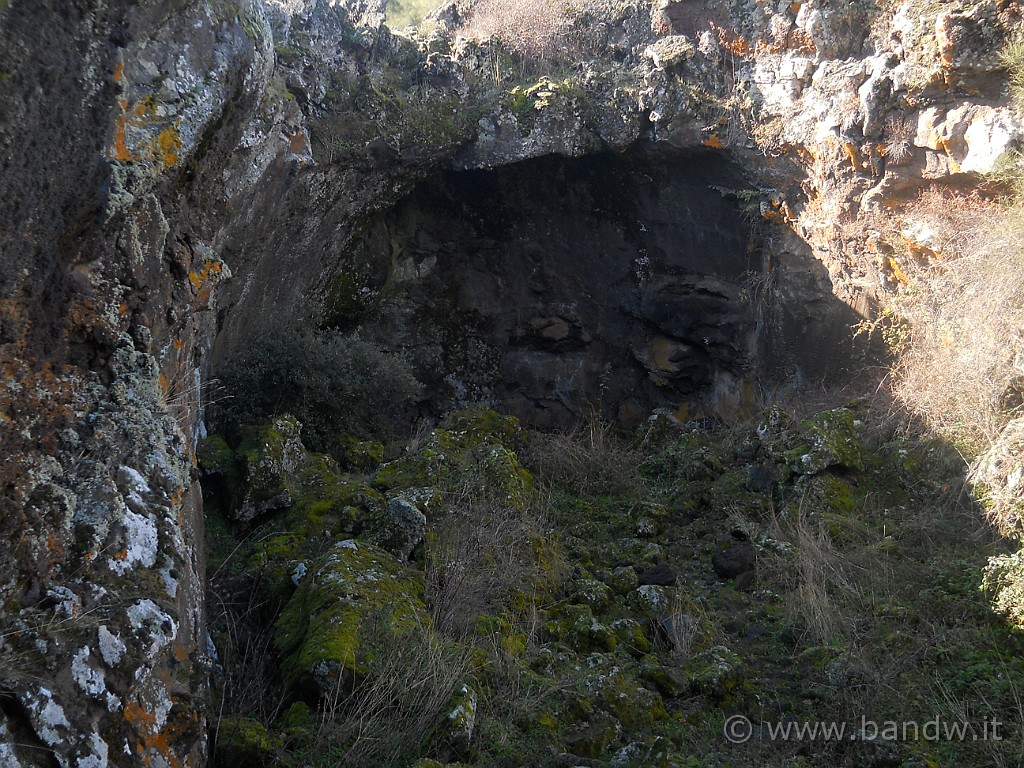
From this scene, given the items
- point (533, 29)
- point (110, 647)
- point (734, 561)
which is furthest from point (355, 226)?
point (110, 647)

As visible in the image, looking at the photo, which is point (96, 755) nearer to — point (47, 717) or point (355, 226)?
point (47, 717)

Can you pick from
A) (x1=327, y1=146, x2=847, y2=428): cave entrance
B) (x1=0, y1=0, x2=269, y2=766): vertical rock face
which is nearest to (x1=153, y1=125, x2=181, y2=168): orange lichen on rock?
(x1=0, y1=0, x2=269, y2=766): vertical rock face

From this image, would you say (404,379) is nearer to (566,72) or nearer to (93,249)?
(566,72)

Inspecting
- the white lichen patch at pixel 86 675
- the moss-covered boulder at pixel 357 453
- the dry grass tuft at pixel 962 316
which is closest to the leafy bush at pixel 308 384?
the moss-covered boulder at pixel 357 453

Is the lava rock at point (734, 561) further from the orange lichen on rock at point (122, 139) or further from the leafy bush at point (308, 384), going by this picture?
the orange lichen on rock at point (122, 139)

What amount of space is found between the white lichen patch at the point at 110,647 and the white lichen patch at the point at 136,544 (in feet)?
0.79

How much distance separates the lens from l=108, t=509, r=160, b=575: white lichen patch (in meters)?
2.47

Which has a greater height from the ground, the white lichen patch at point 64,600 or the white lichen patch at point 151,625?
the white lichen patch at point 64,600

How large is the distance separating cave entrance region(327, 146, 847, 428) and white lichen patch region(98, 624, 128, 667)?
6520mm

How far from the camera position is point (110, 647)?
2.24m

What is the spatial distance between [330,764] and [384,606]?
912 mm

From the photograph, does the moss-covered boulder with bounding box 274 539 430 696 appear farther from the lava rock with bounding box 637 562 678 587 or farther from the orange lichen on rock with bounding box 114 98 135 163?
the orange lichen on rock with bounding box 114 98 135 163

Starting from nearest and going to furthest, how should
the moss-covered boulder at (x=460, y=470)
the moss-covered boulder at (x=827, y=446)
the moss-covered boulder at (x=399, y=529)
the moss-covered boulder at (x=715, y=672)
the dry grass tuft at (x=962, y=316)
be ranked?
the moss-covered boulder at (x=715, y=672) → the moss-covered boulder at (x=399, y=529) → the moss-covered boulder at (x=460, y=470) → the dry grass tuft at (x=962, y=316) → the moss-covered boulder at (x=827, y=446)

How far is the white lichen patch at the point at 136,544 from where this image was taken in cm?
247
